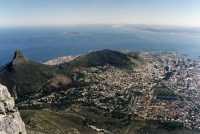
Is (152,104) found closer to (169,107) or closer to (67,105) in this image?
(169,107)

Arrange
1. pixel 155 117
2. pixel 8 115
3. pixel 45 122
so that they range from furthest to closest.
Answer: pixel 155 117, pixel 45 122, pixel 8 115

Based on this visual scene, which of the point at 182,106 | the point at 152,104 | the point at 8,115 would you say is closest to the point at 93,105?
the point at 152,104

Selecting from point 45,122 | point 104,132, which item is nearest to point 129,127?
point 104,132

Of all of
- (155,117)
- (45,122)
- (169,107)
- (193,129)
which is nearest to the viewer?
(45,122)

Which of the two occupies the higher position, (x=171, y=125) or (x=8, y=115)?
(x=8, y=115)

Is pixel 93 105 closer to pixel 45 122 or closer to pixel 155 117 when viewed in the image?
pixel 155 117

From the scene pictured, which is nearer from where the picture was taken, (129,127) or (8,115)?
(8,115)
